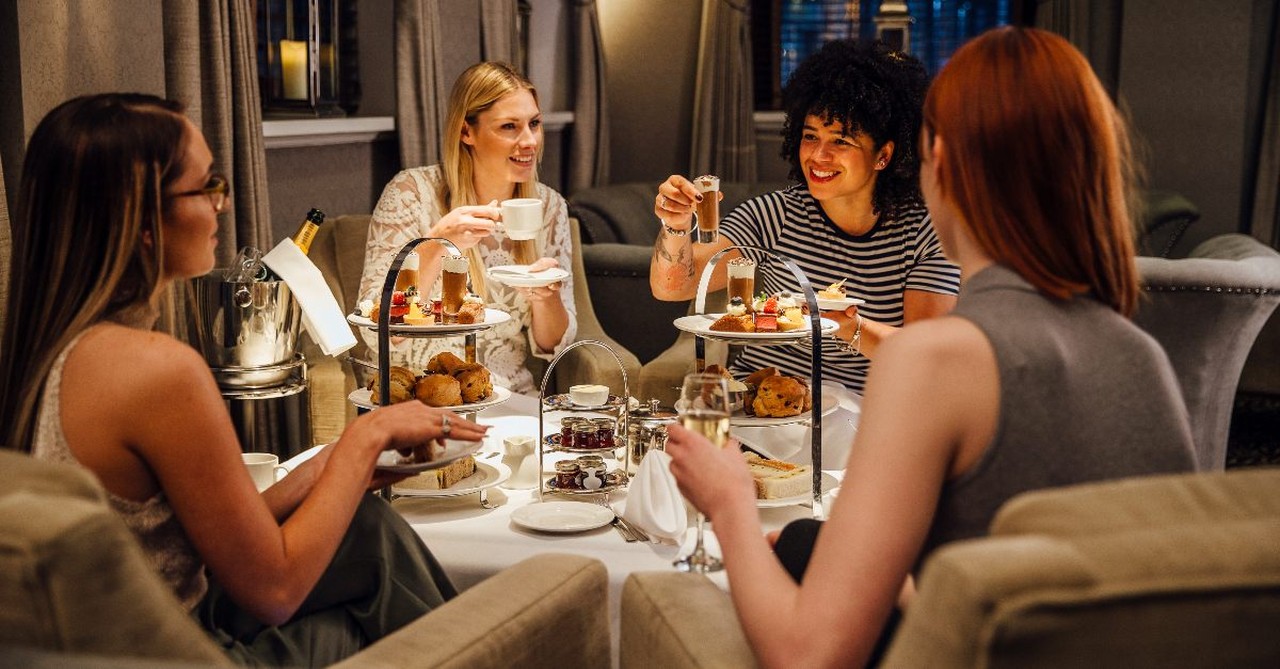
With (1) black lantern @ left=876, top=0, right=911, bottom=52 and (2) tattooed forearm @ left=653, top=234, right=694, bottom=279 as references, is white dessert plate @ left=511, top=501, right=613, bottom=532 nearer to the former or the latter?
(2) tattooed forearm @ left=653, top=234, right=694, bottom=279

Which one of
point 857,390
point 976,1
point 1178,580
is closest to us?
point 1178,580

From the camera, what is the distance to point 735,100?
24.7 feet

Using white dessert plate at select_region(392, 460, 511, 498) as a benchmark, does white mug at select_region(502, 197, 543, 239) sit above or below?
above

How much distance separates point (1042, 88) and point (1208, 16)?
639cm

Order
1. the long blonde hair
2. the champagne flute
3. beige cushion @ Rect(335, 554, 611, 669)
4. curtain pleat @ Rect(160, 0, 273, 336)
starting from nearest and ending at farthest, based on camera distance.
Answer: beige cushion @ Rect(335, 554, 611, 669), the champagne flute, curtain pleat @ Rect(160, 0, 273, 336), the long blonde hair

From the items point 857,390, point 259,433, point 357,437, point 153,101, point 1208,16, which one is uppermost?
point 1208,16

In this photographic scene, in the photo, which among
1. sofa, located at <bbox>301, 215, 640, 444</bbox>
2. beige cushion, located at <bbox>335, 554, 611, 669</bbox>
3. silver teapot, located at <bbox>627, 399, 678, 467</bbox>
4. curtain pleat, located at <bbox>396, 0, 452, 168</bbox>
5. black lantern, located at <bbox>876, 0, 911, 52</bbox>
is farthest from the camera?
black lantern, located at <bbox>876, 0, 911, 52</bbox>

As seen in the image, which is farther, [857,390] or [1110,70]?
[1110,70]

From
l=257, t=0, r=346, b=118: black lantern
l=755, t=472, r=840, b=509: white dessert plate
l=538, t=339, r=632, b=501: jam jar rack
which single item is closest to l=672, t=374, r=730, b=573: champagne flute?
l=755, t=472, r=840, b=509: white dessert plate

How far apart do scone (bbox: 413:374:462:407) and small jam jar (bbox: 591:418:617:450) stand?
30cm

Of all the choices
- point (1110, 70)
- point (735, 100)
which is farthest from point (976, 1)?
point (735, 100)

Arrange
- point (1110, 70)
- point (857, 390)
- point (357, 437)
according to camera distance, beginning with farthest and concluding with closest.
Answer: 1. point (1110, 70)
2. point (857, 390)
3. point (357, 437)

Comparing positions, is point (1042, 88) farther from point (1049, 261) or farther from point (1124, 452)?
point (1124, 452)

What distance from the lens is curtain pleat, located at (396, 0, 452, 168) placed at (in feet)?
15.7
